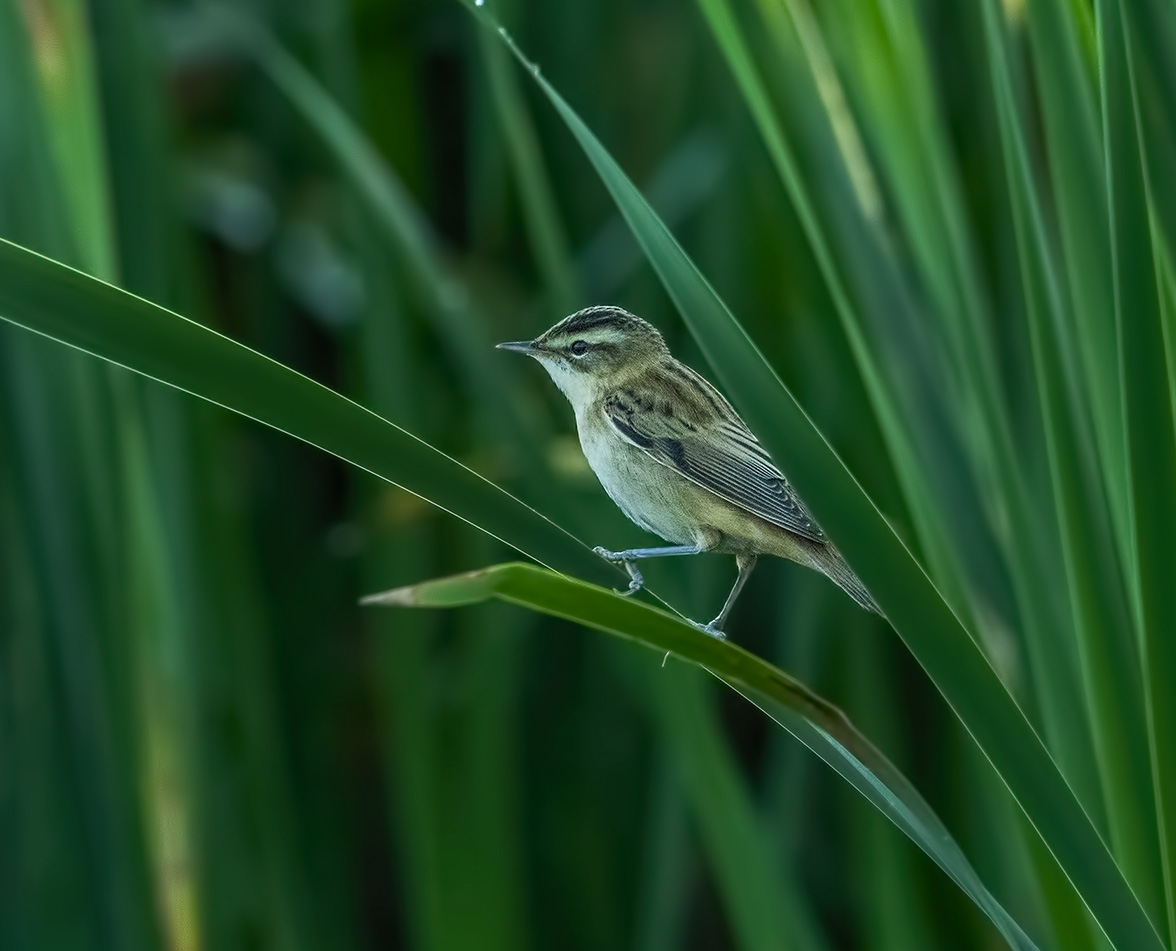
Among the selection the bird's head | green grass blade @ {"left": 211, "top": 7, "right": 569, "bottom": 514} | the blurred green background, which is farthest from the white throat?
green grass blade @ {"left": 211, "top": 7, "right": 569, "bottom": 514}

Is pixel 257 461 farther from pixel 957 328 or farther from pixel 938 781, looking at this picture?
pixel 957 328

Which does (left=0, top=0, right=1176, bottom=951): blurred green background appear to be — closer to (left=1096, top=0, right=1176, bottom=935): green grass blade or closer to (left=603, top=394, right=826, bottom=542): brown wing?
(left=1096, top=0, right=1176, bottom=935): green grass blade

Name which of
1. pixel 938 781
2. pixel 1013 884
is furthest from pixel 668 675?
pixel 938 781

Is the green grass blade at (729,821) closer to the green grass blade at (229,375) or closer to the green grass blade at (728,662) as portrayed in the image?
the green grass blade at (728,662)

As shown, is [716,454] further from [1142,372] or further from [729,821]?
[729,821]

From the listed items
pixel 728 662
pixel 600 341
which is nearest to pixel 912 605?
pixel 728 662

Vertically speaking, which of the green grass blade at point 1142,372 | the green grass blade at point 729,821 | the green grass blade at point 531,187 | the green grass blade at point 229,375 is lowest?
the green grass blade at point 729,821

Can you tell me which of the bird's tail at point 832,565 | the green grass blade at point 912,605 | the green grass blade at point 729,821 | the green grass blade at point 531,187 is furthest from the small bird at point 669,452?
the green grass blade at point 729,821
